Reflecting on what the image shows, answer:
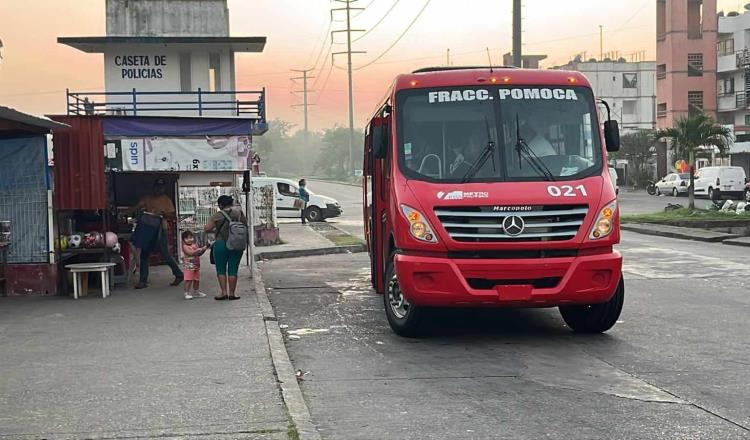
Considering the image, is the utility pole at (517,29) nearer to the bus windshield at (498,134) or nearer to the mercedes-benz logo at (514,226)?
the bus windshield at (498,134)

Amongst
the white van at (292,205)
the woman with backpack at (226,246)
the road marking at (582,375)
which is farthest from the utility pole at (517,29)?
the road marking at (582,375)

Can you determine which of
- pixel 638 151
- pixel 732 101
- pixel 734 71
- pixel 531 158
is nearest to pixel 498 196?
pixel 531 158

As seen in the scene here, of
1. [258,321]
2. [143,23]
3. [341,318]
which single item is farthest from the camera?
[143,23]

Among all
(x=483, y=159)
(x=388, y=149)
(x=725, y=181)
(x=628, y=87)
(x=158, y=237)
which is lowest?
Result: (x=158, y=237)

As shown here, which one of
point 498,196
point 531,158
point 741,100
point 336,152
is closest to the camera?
point 498,196

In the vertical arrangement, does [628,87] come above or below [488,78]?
above

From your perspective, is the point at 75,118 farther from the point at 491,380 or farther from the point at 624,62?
the point at 624,62

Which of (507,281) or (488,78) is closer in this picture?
(507,281)

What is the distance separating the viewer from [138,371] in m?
7.47

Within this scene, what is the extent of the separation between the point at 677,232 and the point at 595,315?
17063 millimetres

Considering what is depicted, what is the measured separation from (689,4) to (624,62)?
65.3 ft

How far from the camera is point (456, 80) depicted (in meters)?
9.49

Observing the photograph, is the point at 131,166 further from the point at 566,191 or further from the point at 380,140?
the point at 566,191

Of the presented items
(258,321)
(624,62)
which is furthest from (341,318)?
(624,62)
